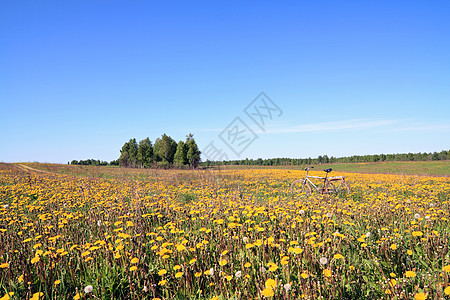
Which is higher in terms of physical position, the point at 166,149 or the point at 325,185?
the point at 166,149

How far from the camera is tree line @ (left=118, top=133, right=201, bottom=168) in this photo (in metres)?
54.7

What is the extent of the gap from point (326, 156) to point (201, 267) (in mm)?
96142

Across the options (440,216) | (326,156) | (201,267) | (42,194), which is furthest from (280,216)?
(326,156)

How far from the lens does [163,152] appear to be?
187 ft

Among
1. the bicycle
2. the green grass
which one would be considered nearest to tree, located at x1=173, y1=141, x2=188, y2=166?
the green grass

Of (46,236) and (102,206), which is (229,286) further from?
(102,206)

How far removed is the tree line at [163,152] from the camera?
54688mm

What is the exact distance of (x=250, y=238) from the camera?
135 inches

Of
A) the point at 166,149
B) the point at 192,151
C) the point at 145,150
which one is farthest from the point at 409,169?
the point at 145,150

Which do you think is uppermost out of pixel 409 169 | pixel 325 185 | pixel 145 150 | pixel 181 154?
pixel 145 150

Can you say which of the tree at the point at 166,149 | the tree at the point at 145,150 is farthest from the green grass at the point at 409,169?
the tree at the point at 145,150

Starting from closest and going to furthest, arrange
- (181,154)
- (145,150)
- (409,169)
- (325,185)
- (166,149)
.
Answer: (325,185) → (409,169) → (181,154) → (166,149) → (145,150)

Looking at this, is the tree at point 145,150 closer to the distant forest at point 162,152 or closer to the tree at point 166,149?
the distant forest at point 162,152

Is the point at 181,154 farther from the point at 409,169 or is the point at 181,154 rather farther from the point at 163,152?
the point at 409,169
